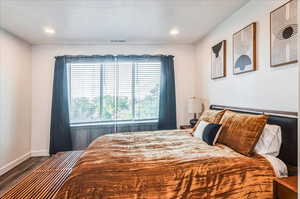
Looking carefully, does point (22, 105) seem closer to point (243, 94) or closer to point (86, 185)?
point (86, 185)

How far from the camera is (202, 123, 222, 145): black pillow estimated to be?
6.98ft

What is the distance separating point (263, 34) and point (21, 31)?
3.88 meters

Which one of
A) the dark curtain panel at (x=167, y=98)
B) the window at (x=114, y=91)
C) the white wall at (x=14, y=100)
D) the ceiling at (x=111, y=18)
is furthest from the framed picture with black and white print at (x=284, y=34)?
the white wall at (x=14, y=100)

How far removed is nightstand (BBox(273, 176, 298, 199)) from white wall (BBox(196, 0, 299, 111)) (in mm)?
688

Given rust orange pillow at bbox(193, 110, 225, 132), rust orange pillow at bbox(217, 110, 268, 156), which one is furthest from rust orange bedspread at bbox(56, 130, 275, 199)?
rust orange pillow at bbox(193, 110, 225, 132)

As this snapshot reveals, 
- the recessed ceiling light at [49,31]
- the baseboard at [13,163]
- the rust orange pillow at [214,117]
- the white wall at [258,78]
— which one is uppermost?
the recessed ceiling light at [49,31]

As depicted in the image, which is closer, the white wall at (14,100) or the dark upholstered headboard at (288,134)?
the dark upholstered headboard at (288,134)

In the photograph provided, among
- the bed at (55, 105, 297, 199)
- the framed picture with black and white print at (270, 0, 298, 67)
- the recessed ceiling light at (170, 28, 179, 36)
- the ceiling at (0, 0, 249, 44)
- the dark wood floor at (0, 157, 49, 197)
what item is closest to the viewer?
the bed at (55, 105, 297, 199)

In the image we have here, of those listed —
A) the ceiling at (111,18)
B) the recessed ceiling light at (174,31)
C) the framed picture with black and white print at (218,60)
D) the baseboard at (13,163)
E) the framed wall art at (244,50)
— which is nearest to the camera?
the framed wall art at (244,50)

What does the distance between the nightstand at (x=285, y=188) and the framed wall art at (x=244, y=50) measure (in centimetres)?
133

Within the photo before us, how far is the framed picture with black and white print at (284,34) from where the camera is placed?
169cm

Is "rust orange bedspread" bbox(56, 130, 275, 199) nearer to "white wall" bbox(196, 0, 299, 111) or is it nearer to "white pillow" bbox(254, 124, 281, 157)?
"white pillow" bbox(254, 124, 281, 157)

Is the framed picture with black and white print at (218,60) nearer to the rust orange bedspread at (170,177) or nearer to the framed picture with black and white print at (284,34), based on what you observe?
the framed picture with black and white print at (284,34)

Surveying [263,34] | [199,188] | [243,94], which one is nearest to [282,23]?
[263,34]
